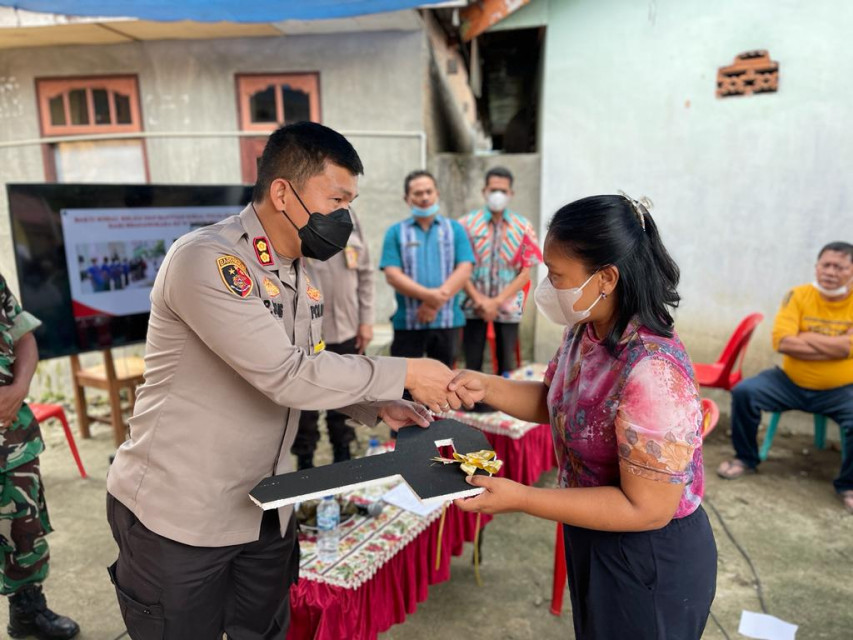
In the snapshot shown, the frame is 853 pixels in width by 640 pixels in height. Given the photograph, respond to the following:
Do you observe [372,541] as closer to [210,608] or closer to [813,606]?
[210,608]

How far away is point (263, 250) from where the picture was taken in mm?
1518

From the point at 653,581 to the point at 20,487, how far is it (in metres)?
2.45

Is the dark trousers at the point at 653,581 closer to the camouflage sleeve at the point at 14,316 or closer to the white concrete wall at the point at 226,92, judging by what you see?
the camouflage sleeve at the point at 14,316

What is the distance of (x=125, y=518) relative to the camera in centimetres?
151

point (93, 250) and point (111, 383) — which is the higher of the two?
point (93, 250)

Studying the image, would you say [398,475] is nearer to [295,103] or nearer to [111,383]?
[111,383]

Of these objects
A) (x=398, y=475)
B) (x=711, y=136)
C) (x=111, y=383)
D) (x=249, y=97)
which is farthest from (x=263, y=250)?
(x=711, y=136)

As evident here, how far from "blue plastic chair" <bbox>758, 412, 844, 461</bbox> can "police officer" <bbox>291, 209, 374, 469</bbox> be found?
10.6 ft

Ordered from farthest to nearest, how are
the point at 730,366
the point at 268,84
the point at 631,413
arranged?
the point at 268,84 < the point at 730,366 < the point at 631,413

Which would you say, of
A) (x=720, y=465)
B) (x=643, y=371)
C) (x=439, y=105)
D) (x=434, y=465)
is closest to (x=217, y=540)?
(x=434, y=465)

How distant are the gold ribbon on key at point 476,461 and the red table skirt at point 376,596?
78cm

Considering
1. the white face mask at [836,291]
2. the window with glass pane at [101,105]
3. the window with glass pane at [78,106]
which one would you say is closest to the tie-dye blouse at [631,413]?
the white face mask at [836,291]

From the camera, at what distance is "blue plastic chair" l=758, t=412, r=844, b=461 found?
4383mm

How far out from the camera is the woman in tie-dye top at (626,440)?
127 centimetres
